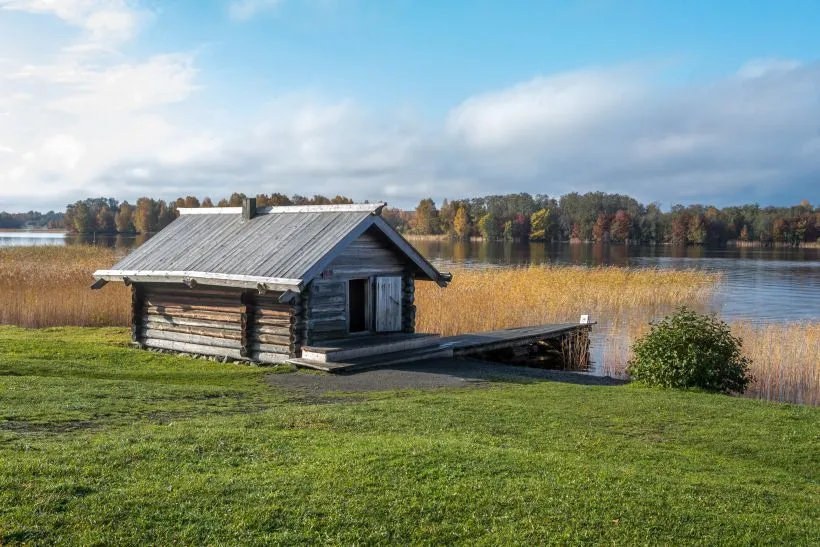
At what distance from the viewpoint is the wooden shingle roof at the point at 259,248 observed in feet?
62.5

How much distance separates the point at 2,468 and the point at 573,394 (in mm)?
10935

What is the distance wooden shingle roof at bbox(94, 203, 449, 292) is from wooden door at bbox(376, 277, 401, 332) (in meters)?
0.98

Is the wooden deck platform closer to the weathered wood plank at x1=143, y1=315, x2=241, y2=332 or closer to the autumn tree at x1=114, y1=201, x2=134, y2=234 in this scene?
the weathered wood plank at x1=143, y1=315, x2=241, y2=332

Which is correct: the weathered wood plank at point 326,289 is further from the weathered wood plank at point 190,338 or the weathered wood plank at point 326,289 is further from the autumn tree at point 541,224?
the autumn tree at point 541,224

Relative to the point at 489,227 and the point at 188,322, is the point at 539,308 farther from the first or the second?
the point at 489,227

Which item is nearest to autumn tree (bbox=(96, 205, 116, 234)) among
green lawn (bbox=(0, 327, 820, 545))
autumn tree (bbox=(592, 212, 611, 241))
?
autumn tree (bbox=(592, 212, 611, 241))

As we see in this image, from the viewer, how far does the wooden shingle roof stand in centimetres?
1905

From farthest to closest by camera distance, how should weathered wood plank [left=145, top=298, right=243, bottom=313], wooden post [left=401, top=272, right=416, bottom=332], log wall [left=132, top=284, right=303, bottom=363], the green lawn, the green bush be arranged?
1. wooden post [left=401, top=272, right=416, bottom=332]
2. weathered wood plank [left=145, top=298, right=243, bottom=313]
3. log wall [left=132, top=284, right=303, bottom=363]
4. the green bush
5. the green lawn

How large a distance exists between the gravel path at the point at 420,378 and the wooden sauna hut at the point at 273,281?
6.50ft

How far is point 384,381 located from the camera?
Result: 17.0 m

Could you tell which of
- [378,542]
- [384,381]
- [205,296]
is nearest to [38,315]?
[205,296]

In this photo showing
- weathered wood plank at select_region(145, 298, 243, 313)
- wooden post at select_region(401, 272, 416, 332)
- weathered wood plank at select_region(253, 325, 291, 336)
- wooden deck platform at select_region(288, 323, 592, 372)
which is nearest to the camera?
wooden deck platform at select_region(288, 323, 592, 372)

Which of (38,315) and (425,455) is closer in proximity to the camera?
(425,455)

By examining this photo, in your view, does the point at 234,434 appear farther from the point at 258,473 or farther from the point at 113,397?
the point at 113,397
